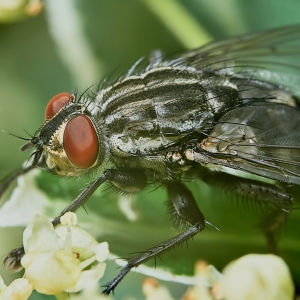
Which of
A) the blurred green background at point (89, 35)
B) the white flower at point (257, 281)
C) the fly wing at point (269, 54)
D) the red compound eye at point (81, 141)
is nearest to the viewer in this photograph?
the white flower at point (257, 281)

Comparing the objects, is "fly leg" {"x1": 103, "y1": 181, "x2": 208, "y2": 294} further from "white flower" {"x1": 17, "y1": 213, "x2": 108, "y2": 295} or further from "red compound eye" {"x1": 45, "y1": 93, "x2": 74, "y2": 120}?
"red compound eye" {"x1": 45, "y1": 93, "x2": 74, "y2": 120}

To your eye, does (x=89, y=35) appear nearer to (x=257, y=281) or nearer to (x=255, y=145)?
A: (x=255, y=145)

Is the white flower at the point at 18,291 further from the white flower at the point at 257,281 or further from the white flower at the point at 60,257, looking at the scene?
the white flower at the point at 257,281

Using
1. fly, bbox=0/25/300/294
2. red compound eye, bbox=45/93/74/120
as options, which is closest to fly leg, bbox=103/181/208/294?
fly, bbox=0/25/300/294

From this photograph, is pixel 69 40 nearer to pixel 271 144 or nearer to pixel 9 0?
pixel 9 0

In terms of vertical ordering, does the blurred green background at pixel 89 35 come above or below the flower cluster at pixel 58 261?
above

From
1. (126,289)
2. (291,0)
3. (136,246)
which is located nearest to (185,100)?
(136,246)

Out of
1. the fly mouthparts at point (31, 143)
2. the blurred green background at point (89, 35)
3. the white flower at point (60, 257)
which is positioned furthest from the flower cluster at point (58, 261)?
the blurred green background at point (89, 35)
